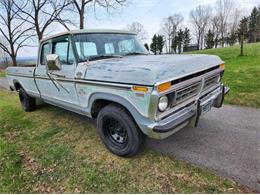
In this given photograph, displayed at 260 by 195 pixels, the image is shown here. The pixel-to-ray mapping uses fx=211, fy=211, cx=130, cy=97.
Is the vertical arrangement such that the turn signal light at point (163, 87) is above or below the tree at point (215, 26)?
below

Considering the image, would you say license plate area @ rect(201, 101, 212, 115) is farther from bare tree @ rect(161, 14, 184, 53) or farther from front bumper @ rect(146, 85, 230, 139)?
bare tree @ rect(161, 14, 184, 53)

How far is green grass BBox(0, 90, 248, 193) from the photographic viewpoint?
273 cm

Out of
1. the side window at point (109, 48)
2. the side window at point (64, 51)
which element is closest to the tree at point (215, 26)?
the side window at point (109, 48)

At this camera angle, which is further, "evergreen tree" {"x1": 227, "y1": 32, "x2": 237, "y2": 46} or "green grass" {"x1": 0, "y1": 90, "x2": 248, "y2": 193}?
"evergreen tree" {"x1": 227, "y1": 32, "x2": 237, "y2": 46}

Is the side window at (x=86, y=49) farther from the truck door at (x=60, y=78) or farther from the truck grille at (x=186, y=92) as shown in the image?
the truck grille at (x=186, y=92)

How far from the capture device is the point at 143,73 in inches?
105

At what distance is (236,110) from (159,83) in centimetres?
350

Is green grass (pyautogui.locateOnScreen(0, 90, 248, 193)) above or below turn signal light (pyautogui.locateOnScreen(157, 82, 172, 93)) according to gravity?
below

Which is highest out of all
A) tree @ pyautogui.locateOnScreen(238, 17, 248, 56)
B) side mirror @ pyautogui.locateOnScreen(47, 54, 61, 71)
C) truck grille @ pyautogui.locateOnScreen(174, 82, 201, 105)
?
tree @ pyautogui.locateOnScreen(238, 17, 248, 56)

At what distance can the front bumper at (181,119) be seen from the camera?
8.91 feet

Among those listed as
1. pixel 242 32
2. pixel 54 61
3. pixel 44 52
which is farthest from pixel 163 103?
pixel 242 32

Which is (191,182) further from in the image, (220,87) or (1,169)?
(1,169)

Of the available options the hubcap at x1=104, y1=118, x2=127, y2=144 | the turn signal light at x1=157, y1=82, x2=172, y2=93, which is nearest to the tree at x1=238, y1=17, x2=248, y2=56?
the hubcap at x1=104, y1=118, x2=127, y2=144

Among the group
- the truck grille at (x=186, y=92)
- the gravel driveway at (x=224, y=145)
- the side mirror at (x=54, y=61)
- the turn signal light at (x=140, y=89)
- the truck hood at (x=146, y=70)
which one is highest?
the side mirror at (x=54, y=61)
